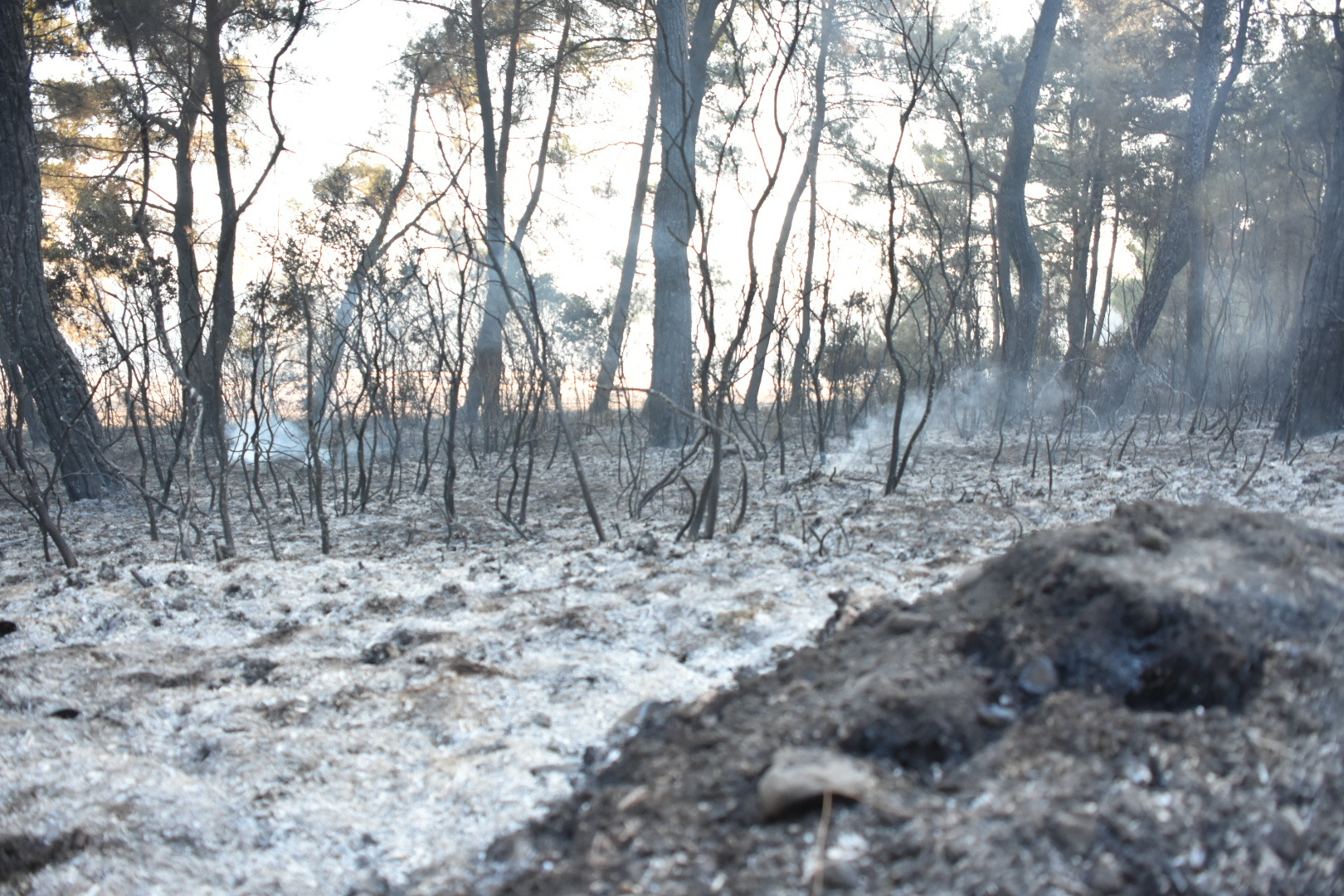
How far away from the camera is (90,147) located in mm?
10328

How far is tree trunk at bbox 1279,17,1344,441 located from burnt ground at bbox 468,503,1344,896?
5.15m

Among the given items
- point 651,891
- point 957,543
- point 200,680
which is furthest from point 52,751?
point 957,543

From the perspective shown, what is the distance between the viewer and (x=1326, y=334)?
5750 mm

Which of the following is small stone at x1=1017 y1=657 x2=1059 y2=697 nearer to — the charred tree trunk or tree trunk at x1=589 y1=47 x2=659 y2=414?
the charred tree trunk

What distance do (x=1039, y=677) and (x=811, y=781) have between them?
44 centimetres

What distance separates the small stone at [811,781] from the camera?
116 cm

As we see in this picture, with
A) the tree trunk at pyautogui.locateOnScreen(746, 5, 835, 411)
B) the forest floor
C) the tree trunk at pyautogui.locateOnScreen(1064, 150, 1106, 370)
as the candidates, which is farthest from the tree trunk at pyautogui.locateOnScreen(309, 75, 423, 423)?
the tree trunk at pyautogui.locateOnScreen(1064, 150, 1106, 370)

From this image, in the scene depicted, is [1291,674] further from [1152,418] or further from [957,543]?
[1152,418]

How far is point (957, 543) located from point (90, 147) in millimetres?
11565

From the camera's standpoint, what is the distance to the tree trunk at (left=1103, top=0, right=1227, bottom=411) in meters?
8.13

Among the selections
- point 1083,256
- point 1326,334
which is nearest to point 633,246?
point 1083,256

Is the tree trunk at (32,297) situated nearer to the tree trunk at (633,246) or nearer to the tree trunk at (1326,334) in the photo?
the tree trunk at (633,246)

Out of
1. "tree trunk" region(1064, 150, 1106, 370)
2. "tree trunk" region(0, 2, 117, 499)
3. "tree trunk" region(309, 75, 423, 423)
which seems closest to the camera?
"tree trunk" region(309, 75, 423, 423)

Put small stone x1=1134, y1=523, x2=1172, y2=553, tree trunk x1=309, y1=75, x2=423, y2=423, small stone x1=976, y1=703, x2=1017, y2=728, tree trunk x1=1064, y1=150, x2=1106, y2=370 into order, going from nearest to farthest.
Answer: small stone x1=976, y1=703, x2=1017, y2=728
small stone x1=1134, y1=523, x2=1172, y2=553
tree trunk x1=309, y1=75, x2=423, y2=423
tree trunk x1=1064, y1=150, x2=1106, y2=370
